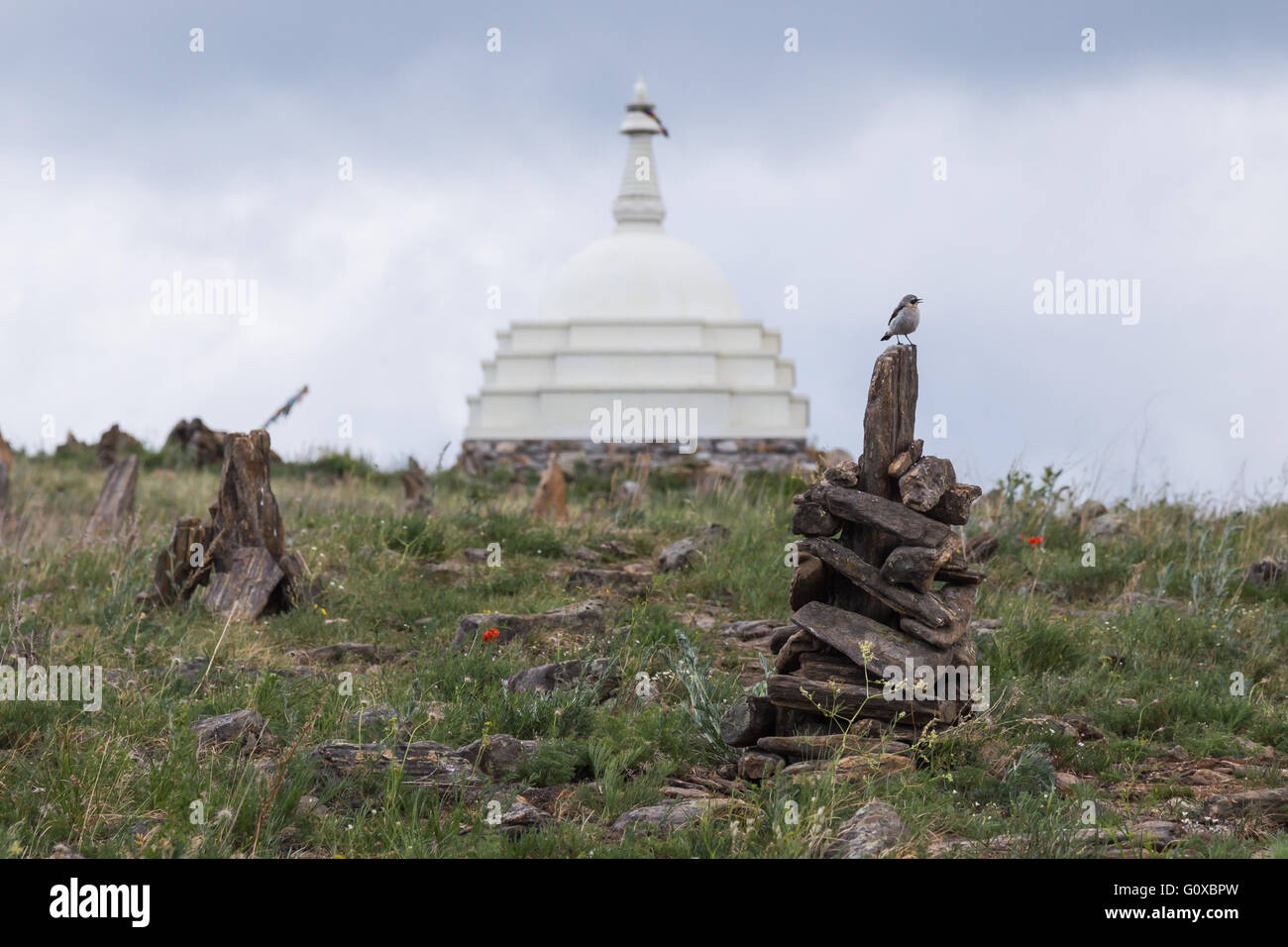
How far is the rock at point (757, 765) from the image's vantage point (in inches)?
227

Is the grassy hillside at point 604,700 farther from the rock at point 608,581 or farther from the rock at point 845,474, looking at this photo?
the rock at point 845,474

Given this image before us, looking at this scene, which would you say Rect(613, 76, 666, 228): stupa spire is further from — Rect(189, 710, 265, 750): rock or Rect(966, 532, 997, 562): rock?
Rect(189, 710, 265, 750): rock

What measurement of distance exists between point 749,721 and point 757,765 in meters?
0.28

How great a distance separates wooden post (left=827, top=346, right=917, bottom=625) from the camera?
6.08 metres

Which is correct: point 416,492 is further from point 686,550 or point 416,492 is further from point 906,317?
point 906,317

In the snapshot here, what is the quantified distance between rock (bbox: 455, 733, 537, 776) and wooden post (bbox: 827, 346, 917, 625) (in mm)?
1767

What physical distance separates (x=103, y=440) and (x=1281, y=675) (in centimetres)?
1888

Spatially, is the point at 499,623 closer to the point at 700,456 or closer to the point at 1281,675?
the point at 1281,675

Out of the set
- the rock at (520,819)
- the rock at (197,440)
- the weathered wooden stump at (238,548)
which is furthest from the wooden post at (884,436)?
the rock at (197,440)

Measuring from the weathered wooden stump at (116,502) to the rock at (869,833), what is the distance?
359 inches

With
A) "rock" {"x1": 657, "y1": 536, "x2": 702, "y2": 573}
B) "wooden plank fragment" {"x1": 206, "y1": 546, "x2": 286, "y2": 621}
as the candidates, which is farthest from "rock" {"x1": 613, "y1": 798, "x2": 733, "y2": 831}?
"rock" {"x1": 657, "y1": 536, "x2": 702, "y2": 573}

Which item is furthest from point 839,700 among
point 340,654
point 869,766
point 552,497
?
point 552,497

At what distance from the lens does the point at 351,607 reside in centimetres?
935
